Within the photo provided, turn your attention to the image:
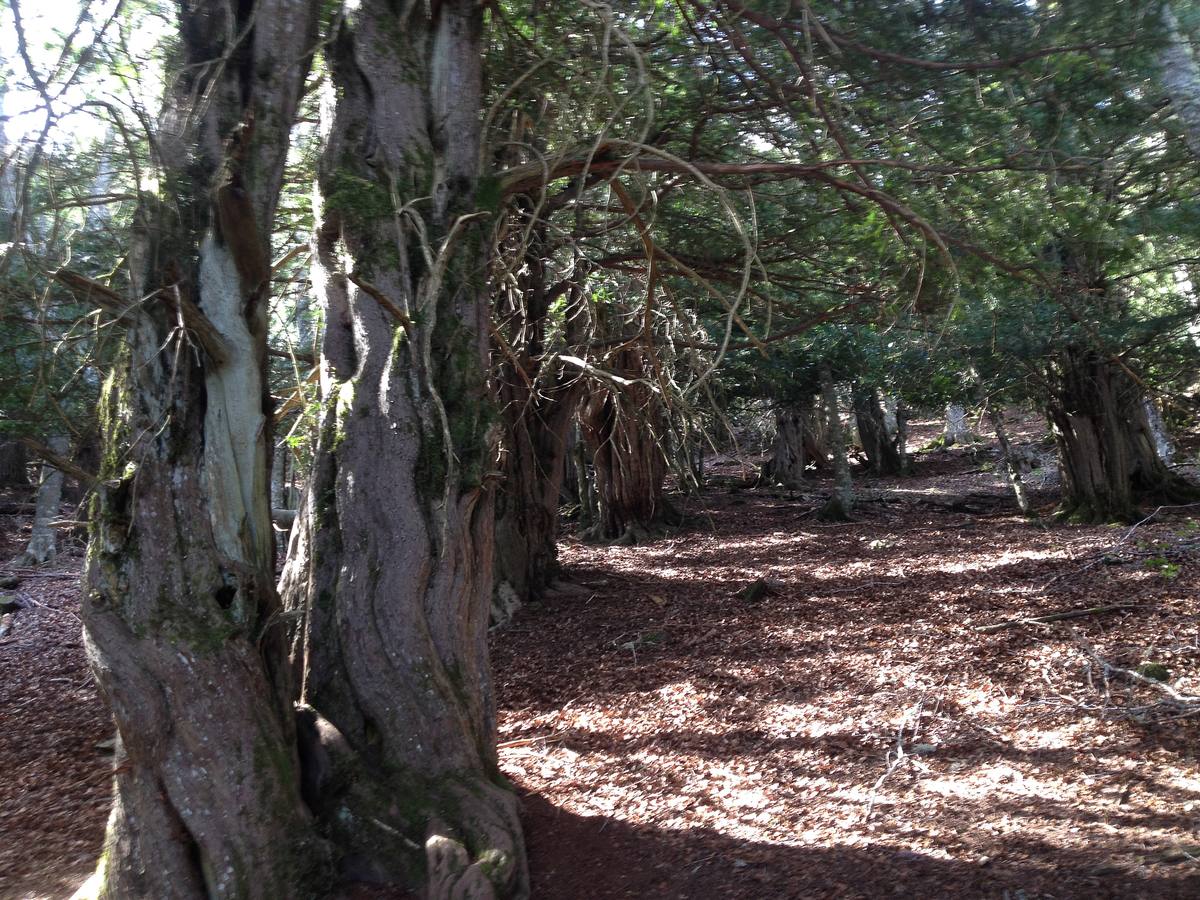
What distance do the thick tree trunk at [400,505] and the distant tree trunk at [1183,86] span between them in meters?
4.76

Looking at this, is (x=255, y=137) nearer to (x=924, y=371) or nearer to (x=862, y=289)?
(x=862, y=289)

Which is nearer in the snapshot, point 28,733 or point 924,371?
point 28,733

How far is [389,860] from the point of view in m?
3.72

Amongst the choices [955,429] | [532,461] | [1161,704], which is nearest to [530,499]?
[532,461]

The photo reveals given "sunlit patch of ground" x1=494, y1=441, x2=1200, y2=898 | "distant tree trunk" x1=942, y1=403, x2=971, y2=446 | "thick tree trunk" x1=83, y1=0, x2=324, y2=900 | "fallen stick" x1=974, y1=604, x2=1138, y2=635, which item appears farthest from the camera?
"distant tree trunk" x1=942, y1=403, x2=971, y2=446

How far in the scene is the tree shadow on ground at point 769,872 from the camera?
3625mm

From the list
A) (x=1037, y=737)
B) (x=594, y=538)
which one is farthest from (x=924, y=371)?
(x=1037, y=737)

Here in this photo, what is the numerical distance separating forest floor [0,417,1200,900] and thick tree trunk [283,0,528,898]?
2.36ft

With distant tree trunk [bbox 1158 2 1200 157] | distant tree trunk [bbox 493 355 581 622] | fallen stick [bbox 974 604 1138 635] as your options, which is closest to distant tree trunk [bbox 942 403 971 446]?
distant tree trunk [bbox 493 355 581 622]

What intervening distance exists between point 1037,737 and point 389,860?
3808mm

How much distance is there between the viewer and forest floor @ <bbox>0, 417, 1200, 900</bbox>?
4.03 m

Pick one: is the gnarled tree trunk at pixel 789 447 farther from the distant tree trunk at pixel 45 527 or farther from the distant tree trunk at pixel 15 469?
the distant tree trunk at pixel 15 469

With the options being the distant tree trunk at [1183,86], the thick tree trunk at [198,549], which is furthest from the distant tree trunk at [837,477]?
the thick tree trunk at [198,549]

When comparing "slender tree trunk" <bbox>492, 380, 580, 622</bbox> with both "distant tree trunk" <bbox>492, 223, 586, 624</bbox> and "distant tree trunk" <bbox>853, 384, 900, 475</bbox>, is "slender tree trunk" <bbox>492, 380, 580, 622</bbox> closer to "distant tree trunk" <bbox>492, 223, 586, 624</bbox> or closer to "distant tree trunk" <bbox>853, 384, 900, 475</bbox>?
"distant tree trunk" <bbox>492, 223, 586, 624</bbox>
